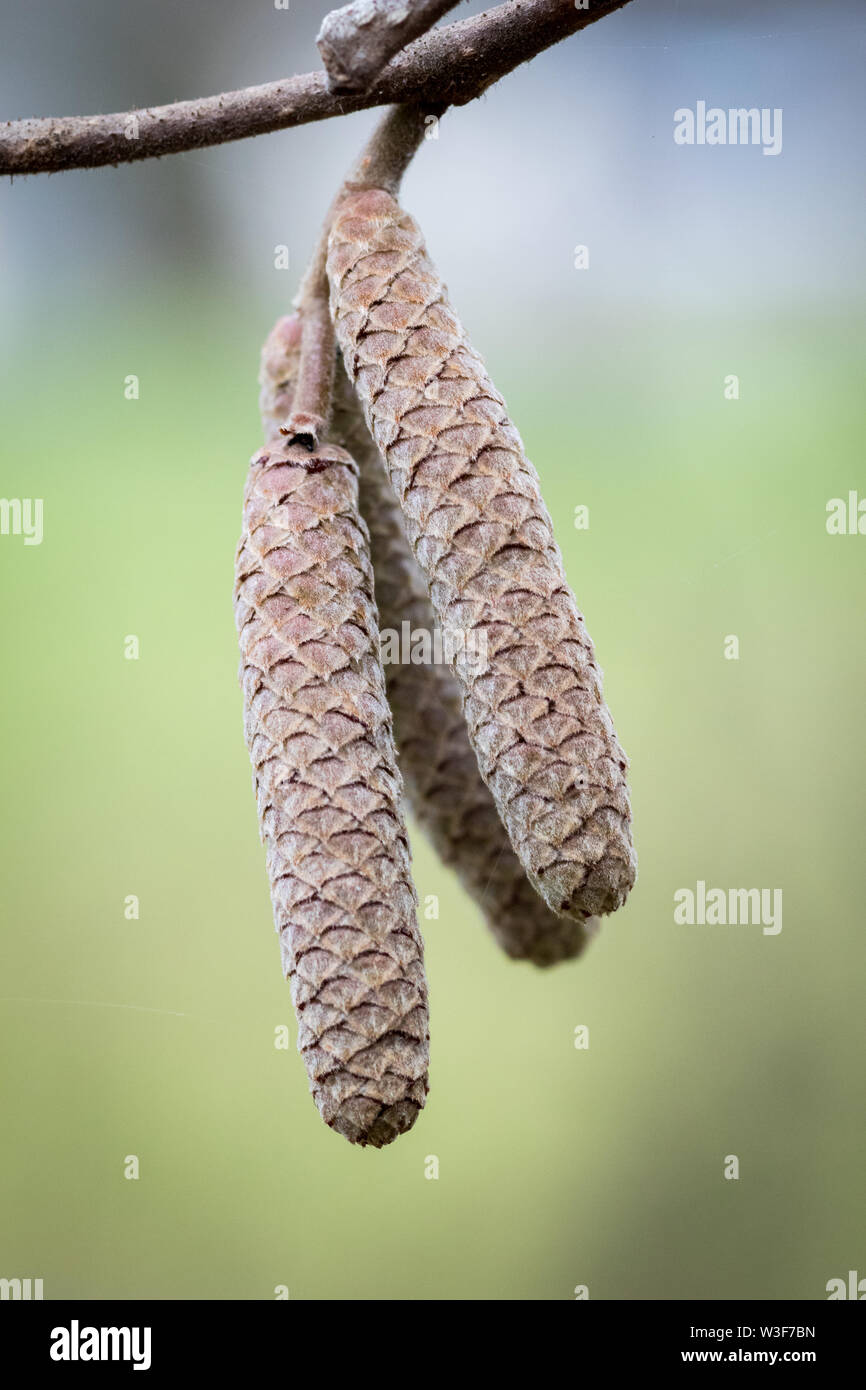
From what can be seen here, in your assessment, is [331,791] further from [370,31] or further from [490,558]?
[370,31]

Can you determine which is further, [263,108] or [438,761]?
[438,761]


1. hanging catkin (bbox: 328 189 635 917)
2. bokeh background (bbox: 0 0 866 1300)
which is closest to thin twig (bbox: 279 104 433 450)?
hanging catkin (bbox: 328 189 635 917)

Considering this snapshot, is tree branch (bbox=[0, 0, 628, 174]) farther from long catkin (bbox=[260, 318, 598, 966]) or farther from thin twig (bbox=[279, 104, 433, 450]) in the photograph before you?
long catkin (bbox=[260, 318, 598, 966])

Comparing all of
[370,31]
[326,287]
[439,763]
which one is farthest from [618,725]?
[370,31]

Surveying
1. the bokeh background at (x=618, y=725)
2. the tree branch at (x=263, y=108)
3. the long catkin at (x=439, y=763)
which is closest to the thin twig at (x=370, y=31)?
the tree branch at (x=263, y=108)

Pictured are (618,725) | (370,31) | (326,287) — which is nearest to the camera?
(370,31)

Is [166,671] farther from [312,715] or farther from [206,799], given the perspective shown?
[312,715]
